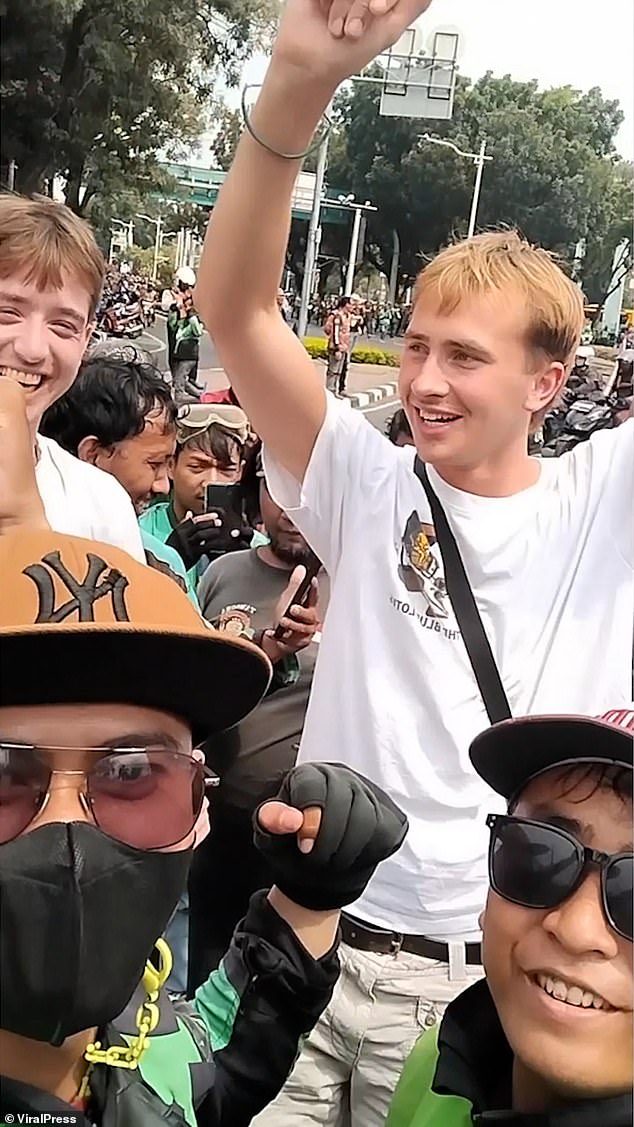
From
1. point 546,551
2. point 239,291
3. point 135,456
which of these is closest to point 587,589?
point 546,551

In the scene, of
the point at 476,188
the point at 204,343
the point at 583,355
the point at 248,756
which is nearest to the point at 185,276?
the point at 204,343

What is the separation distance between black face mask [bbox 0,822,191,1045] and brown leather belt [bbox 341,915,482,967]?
0.46 metres

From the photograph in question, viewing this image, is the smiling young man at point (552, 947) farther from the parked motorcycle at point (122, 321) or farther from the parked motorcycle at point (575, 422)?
the parked motorcycle at point (122, 321)

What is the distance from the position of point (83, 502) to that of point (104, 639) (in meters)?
0.39

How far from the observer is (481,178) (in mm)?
1039

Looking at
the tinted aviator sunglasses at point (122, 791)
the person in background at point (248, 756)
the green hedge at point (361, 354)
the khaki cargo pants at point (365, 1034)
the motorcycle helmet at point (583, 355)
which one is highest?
the motorcycle helmet at point (583, 355)

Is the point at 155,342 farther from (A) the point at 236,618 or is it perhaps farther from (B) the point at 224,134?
(B) the point at 224,134

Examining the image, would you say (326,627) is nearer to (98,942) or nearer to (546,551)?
(546,551)

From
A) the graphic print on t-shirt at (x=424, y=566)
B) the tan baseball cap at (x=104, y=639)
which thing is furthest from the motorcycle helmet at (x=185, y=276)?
the tan baseball cap at (x=104, y=639)

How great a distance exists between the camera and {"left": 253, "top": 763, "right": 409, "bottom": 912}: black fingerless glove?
743 millimetres

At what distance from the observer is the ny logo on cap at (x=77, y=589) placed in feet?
2.19

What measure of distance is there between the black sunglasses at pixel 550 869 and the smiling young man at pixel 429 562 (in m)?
0.21

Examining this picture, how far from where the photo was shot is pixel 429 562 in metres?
1.02

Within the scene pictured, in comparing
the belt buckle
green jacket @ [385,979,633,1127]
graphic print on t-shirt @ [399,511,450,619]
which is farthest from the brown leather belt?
graphic print on t-shirt @ [399,511,450,619]
